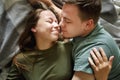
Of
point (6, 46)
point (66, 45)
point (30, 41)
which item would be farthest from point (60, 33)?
point (6, 46)

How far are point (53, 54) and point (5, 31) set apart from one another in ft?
1.10

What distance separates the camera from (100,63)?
1.41m

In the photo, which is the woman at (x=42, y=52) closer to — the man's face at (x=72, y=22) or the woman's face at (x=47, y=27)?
the woman's face at (x=47, y=27)

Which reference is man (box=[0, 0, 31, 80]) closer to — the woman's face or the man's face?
the woman's face

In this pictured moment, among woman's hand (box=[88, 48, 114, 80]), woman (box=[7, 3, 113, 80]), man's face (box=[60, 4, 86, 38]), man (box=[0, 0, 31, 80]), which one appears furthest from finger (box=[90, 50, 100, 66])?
man (box=[0, 0, 31, 80])

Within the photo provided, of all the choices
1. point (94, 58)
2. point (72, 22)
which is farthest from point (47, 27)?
point (94, 58)

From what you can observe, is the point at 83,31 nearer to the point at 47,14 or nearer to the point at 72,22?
the point at 72,22

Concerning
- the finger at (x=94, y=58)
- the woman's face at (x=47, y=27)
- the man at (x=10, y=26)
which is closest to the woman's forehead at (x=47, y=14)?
the woman's face at (x=47, y=27)

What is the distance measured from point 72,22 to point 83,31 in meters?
0.07

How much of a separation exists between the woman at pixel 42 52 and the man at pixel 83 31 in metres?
0.13

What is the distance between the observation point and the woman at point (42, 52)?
1.57 metres

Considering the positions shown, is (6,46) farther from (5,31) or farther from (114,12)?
(114,12)

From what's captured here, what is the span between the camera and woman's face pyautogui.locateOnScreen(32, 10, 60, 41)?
1536 millimetres

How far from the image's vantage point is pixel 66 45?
63.8 inches
